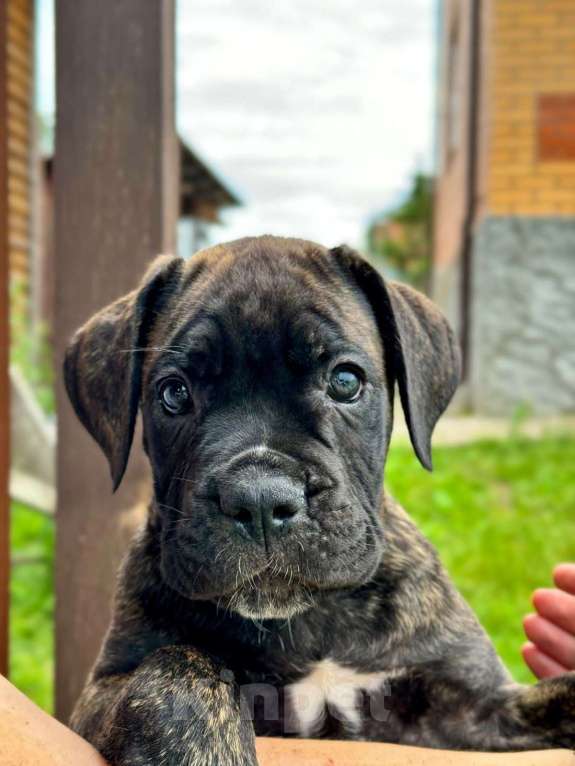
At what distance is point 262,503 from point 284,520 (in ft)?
0.28

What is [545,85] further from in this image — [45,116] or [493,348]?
[45,116]

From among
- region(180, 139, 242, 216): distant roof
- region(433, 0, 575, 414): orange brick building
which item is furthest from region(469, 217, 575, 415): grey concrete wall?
region(180, 139, 242, 216): distant roof

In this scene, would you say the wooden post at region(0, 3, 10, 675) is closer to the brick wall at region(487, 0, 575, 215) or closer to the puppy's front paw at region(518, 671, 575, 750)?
the puppy's front paw at region(518, 671, 575, 750)

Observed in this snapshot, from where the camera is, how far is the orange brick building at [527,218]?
38.9 feet

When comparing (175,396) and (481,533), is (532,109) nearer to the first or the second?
(481,533)

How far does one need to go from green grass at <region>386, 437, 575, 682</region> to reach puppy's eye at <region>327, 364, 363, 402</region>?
3.04 metres

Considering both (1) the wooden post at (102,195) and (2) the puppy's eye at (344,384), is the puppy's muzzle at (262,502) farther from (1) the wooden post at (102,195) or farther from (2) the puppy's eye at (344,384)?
(1) the wooden post at (102,195)

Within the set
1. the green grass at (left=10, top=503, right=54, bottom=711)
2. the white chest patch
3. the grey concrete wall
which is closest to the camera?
the white chest patch

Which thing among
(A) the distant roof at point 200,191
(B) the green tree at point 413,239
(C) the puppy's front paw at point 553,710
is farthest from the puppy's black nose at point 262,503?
(B) the green tree at point 413,239

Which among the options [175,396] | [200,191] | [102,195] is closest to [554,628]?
[175,396]

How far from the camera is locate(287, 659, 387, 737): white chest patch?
285 centimetres

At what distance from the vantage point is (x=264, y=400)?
9.14ft

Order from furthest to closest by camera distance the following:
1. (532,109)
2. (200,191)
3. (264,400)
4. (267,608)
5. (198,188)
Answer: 1. (200,191)
2. (198,188)
3. (532,109)
4. (264,400)
5. (267,608)

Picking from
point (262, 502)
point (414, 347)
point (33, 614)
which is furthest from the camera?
point (33, 614)
